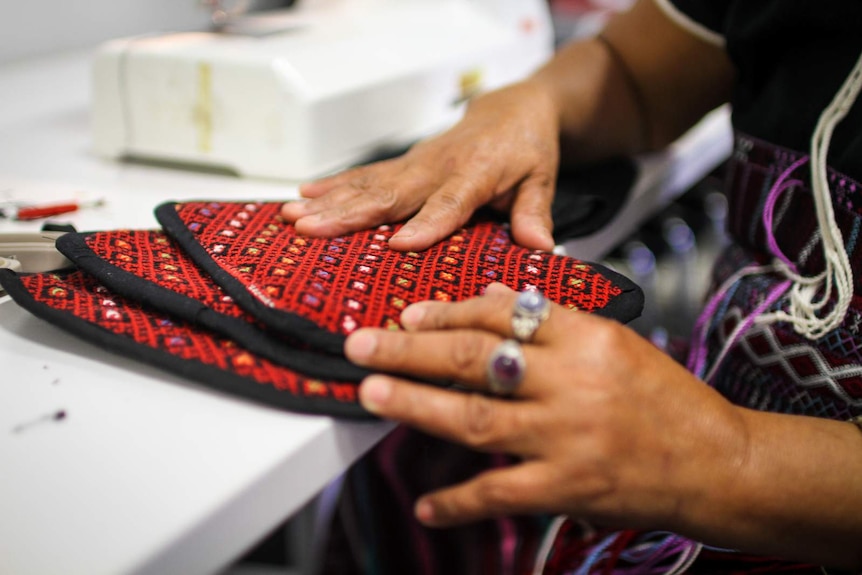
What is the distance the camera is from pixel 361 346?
442 millimetres

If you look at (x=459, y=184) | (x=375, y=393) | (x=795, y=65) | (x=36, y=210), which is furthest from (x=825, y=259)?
(x=36, y=210)

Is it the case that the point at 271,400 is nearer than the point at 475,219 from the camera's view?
Yes

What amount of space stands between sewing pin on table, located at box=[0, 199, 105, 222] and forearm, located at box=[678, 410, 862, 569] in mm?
634

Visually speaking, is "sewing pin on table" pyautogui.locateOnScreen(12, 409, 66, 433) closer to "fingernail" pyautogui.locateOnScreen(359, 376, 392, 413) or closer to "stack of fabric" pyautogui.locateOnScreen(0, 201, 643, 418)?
"stack of fabric" pyautogui.locateOnScreen(0, 201, 643, 418)

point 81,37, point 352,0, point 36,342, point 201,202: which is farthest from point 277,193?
point 81,37

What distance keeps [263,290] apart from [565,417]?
222 mm

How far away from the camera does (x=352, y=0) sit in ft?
3.76

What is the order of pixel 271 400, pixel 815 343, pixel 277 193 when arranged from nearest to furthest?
pixel 271 400 < pixel 815 343 < pixel 277 193

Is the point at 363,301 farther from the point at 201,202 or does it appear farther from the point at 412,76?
the point at 412,76

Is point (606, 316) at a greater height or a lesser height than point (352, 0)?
lesser

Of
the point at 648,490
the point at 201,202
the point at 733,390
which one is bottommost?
the point at 733,390

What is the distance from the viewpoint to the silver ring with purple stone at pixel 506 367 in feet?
1.37

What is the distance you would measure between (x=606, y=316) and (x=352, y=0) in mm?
837

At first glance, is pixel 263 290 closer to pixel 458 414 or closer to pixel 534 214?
pixel 458 414
